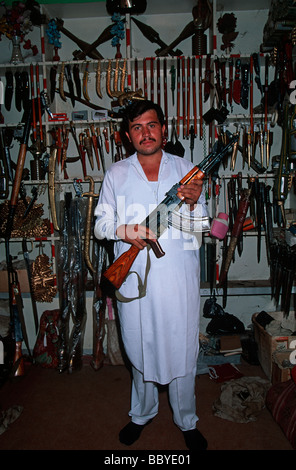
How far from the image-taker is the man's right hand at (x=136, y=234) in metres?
1.78

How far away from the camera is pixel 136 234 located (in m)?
1.79

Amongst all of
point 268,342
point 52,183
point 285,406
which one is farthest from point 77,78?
point 285,406

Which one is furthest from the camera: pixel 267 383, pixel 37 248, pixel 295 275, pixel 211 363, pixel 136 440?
pixel 37 248

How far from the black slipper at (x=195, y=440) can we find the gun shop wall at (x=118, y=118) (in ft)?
4.42

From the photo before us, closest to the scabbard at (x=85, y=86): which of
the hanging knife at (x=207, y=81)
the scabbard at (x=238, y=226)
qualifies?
the hanging knife at (x=207, y=81)

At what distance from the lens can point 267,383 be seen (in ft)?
8.34

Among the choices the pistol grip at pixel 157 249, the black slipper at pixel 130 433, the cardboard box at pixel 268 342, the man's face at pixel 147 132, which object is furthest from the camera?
the cardboard box at pixel 268 342

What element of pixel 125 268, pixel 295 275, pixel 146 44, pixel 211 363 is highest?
pixel 146 44

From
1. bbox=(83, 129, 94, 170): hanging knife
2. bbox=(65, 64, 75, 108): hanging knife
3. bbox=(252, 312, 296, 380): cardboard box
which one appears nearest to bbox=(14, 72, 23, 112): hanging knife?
bbox=(65, 64, 75, 108): hanging knife

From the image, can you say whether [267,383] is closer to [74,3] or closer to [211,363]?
[211,363]

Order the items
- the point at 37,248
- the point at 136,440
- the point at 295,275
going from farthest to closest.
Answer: the point at 37,248
the point at 295,275
the point at 136,440

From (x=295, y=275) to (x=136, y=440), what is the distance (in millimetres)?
1897

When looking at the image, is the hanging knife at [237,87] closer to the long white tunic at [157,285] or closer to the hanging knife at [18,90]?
the long white tunic at [157,285]
